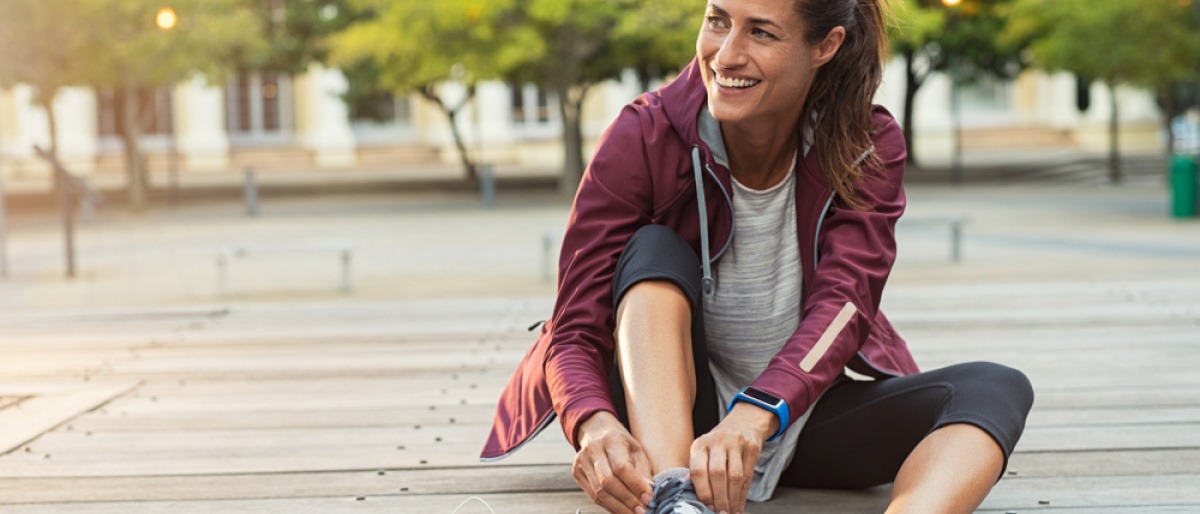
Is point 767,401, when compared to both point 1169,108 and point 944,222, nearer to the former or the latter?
point 944,222

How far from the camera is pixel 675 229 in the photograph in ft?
10.5

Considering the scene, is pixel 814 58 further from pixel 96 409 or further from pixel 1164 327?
pixel 1164 327

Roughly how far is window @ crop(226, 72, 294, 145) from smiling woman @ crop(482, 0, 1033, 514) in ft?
146

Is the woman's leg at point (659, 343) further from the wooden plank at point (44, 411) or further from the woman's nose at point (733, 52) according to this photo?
the wooden plank at point (44, 411)

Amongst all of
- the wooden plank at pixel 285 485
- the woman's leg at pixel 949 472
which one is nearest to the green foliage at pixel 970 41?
the wooden plank at pixel 285 485

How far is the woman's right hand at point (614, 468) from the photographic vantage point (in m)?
2.66

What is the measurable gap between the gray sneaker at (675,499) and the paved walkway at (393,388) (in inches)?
28.9

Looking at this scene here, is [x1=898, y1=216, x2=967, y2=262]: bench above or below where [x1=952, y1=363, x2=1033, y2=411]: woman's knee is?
below

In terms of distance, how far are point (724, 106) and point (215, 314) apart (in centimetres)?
495

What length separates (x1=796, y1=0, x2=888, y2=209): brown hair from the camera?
10.2 feet

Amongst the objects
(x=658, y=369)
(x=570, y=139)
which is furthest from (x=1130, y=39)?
(x=658, y=369)

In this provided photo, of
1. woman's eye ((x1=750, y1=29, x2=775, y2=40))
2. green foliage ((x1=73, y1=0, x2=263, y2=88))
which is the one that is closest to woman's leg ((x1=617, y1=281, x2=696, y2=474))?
woman's eye ((x1=750, y1=29, x2=775, y2=40))

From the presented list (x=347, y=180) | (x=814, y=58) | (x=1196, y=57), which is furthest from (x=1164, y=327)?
(x=347, y=180)

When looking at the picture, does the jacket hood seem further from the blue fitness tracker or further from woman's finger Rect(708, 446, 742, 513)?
woman's finger Rect(708, 446, 742, 513)
